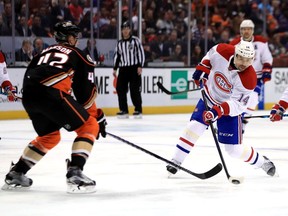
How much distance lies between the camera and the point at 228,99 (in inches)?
220

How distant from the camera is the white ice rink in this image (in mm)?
4266

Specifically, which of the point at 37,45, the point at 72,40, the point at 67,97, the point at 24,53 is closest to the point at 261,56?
the point at 37,45

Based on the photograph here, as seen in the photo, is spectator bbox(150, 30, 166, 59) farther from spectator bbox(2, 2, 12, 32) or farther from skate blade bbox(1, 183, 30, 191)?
skate blade bbox(1, 183, 30, 191)

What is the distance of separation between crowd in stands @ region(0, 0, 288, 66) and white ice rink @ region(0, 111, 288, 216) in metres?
3.39

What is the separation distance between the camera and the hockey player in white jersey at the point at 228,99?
17.2 ft

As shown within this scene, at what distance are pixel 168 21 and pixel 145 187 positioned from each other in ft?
28.1

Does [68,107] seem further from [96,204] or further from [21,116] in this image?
[21,116]

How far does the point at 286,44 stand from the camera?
15.2 m

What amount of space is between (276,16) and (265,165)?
9999mm

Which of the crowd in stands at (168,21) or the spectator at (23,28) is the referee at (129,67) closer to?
the crowd in stands at (168,21)

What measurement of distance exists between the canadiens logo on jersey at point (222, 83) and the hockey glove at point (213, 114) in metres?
0.38

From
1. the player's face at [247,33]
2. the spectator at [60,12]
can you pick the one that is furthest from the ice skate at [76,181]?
the spectator at [60,12]

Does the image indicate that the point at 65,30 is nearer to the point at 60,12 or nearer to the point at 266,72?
the point at 266,72

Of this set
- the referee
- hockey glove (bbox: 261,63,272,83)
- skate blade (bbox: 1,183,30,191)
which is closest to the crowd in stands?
the referee
